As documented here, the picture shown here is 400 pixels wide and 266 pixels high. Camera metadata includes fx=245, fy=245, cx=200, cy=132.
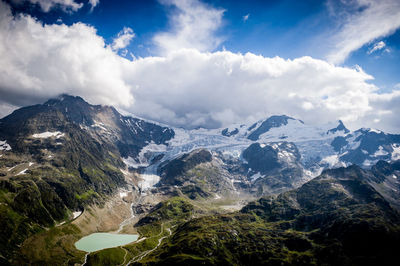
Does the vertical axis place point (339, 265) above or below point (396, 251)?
below

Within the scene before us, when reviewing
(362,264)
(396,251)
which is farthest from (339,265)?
(396,251)

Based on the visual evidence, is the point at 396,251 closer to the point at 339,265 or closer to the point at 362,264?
the point at 362,264
